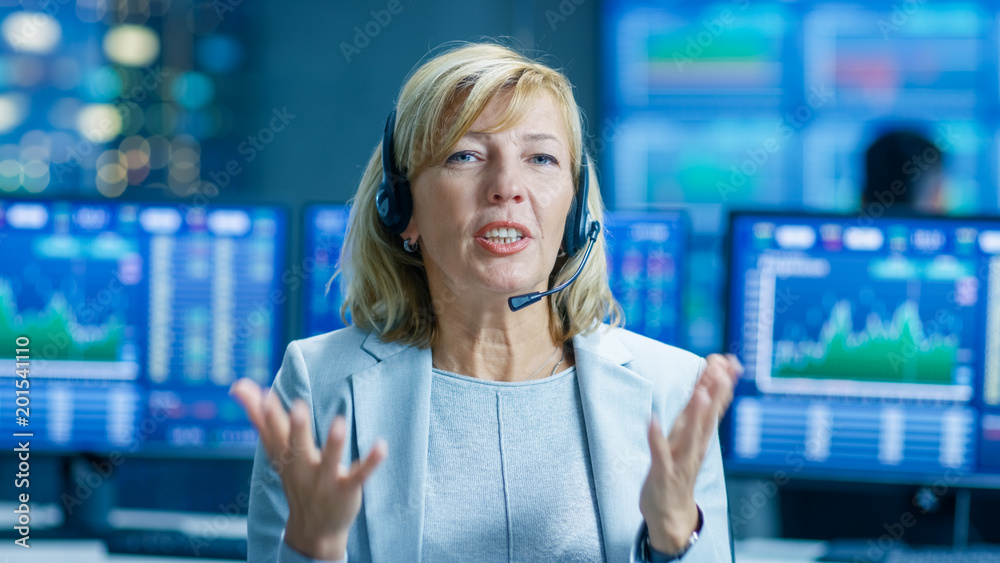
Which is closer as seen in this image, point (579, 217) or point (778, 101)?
point (579, 217)

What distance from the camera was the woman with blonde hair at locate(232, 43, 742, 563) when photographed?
1052 millimetres

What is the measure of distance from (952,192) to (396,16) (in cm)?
223

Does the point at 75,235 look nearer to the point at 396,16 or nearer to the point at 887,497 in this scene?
the point at 396,16

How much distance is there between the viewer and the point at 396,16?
273 cm

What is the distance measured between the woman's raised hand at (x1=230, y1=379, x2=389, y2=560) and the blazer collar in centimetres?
15

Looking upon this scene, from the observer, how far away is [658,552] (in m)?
0.94

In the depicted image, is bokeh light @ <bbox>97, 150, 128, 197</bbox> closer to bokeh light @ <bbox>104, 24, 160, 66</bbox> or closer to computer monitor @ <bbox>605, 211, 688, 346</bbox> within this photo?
bokeh light @ <bbox>104, 24, 160, 66</bbox>

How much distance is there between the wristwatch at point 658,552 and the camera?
929 mm

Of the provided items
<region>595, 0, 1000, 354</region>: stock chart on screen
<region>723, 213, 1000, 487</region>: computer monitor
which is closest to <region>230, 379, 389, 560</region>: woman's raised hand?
<region>723, 213, 1000, 487</region>: computer monitor

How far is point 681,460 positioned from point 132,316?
1167 millimetres

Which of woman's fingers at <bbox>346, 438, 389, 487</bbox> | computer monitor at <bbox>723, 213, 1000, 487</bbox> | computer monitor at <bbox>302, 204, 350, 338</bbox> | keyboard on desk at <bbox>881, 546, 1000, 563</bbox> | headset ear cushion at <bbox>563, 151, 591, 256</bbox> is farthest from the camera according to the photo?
computer monitor at <bbox>302, 204, 350, 338</bbox>

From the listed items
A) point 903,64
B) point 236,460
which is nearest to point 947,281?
point 236,460

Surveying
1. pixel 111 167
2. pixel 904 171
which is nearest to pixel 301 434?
pixel 904 171

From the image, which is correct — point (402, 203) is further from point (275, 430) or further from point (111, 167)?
point (111, 167)
